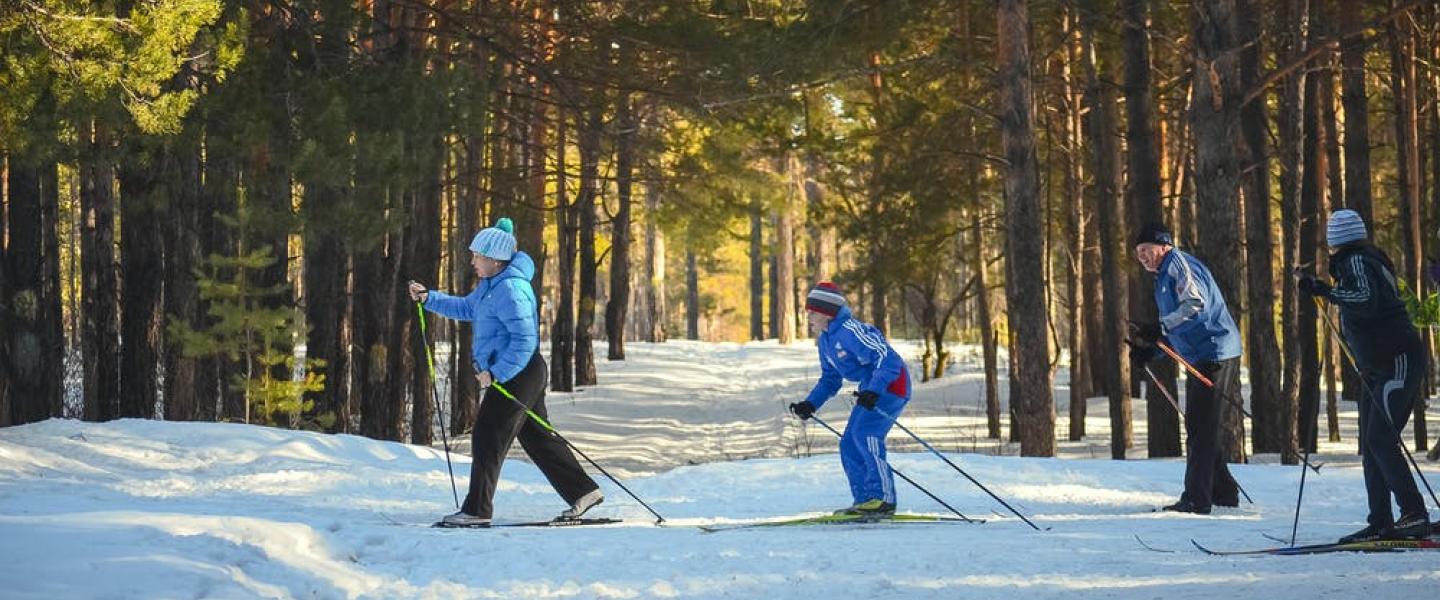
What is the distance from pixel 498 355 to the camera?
30.4 ft

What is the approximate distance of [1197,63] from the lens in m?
14.2

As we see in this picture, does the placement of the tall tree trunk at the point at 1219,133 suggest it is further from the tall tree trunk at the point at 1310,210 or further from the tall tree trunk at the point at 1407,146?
the tall tree trunk at the point at 1407,146

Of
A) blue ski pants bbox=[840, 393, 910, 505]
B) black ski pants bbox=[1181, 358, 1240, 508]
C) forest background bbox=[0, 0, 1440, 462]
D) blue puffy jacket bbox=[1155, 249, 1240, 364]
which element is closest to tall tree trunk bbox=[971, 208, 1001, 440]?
forest background bbox=[0, 0, 1440, 462]

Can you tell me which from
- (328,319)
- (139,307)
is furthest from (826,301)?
(328,319)

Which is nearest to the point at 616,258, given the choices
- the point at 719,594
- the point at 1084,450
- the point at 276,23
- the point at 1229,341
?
the point at 1084,450

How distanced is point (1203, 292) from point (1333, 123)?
1604 cm

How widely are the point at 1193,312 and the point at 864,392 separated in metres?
2.27

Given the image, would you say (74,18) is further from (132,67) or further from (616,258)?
(616,258)

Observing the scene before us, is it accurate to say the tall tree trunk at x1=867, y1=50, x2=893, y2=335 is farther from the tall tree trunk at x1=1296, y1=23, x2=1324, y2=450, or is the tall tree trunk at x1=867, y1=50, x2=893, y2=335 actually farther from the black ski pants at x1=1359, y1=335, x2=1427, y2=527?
the black ski pants at x1=1359, y1=335, x2=1427, y2=527

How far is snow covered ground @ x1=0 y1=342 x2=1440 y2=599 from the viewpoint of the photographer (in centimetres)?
674

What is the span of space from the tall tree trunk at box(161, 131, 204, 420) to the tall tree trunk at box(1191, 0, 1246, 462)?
10610 mm

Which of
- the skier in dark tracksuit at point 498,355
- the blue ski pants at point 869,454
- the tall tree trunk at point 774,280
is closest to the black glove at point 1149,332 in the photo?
the blue ski pants at point 869,454

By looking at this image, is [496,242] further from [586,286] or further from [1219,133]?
[586,286]

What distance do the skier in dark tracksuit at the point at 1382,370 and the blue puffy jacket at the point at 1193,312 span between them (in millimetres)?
1280
